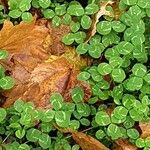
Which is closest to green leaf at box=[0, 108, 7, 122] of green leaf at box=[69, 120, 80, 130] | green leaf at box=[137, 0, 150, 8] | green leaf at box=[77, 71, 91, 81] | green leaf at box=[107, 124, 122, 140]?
green leaf at box=[69, 120, 80, 130]

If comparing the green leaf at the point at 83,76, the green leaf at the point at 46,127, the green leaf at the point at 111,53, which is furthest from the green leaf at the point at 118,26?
the green leaf at the point at 46,127

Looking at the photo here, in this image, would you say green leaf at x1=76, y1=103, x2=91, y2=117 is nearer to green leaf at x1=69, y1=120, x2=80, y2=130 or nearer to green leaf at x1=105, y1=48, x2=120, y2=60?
green leaf at x1=69, y1=120, x2=80, y2=130

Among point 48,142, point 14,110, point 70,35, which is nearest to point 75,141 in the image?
point 48,142

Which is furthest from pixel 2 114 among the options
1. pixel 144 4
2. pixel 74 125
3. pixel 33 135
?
pixel 144 4

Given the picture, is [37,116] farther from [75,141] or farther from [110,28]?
[110,28]

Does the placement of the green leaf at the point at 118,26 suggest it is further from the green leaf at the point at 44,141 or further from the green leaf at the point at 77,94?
the green leaf at the point at 44,141
